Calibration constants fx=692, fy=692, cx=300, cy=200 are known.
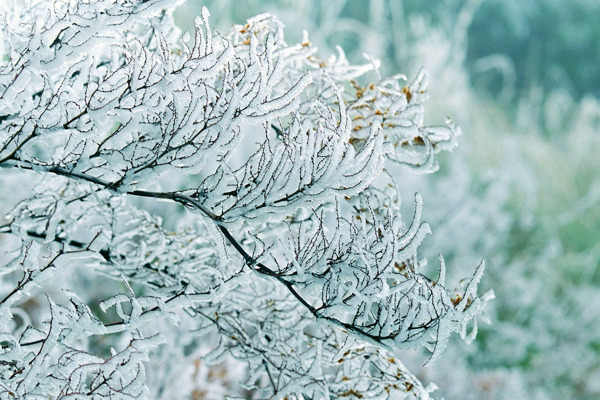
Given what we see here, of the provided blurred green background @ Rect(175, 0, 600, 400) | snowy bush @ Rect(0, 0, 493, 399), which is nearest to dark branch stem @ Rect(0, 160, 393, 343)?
snowy bush @ Rect(0, 0, 493, 399)

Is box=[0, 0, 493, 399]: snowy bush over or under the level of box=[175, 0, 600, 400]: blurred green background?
under

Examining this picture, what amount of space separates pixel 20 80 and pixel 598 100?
38.3 ft

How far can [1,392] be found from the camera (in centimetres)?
132

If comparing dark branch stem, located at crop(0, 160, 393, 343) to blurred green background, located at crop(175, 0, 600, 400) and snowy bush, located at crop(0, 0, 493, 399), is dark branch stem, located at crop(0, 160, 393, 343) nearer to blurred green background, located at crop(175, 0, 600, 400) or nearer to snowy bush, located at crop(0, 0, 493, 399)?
snowy bush, located at crop(0, 0, 493, 399)

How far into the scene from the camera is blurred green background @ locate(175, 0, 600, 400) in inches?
261

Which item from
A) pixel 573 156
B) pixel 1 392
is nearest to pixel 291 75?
pixel 1 392

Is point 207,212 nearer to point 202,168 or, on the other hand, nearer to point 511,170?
point 202,168

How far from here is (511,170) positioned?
771 cm

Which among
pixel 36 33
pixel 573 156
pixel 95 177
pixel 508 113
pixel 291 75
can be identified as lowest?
pixel 95 177

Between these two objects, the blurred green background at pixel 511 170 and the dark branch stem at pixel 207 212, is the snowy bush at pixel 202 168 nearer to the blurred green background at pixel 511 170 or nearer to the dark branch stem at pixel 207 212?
the dark branch stem at pixel 207 212

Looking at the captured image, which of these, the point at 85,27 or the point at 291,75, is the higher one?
the point at 291,75

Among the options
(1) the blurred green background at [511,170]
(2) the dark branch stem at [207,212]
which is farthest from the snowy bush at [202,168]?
→ (1) the blurred green background at [511,170]

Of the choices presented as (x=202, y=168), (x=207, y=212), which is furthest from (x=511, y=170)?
(x=207, y=212)

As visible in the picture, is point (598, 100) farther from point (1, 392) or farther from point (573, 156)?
point (1, 392)
